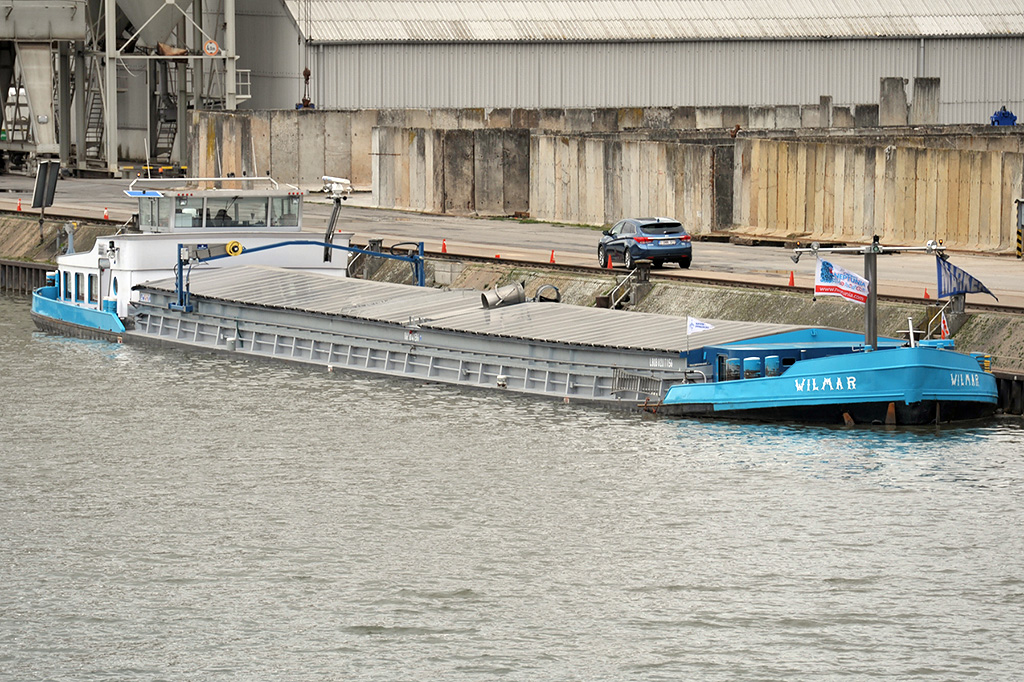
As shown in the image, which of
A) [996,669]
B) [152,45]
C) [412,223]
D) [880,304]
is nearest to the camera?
[996,669]

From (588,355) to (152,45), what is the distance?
192ft

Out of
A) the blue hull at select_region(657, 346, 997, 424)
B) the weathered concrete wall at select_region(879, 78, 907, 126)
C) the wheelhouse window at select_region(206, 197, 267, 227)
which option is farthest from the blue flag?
the weathered concrete wall at select_region(879, 78, 907, 126)

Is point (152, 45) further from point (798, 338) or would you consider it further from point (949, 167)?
point (798, 338)

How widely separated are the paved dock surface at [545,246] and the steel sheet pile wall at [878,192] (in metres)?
1.42

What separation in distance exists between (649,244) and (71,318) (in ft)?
61.8

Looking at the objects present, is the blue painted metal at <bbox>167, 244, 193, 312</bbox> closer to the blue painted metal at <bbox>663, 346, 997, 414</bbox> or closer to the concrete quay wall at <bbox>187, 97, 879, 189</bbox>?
the blue painted metal at <bbox>663, 346, 997, 414</bbox>

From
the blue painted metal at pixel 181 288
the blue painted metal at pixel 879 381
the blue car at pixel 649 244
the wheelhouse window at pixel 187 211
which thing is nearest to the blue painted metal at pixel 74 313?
the blue painted metal at pixel 181 288

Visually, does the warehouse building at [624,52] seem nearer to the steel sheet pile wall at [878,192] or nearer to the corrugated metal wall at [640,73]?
the corrugated metal wall at [640,73]

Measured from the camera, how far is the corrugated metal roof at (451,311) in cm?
4303

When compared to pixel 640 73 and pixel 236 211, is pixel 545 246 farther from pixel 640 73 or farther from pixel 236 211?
pixel 640 73

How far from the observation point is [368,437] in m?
39.2

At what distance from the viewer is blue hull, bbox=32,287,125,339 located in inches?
2172

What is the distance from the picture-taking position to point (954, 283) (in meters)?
41.9

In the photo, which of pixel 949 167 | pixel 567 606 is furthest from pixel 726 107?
pixel 567 606
